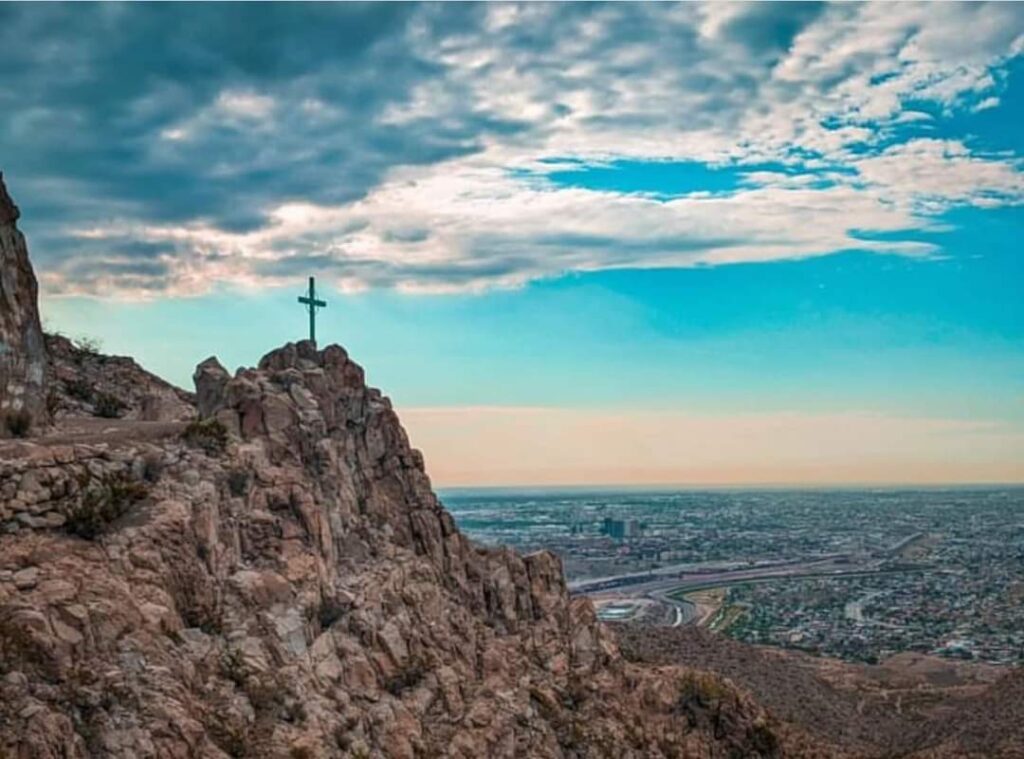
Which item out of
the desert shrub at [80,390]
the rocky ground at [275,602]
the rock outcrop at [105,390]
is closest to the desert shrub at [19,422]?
the rocky ground at [275,602]

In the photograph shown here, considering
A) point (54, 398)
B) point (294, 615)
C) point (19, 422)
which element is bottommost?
point (294, 615)

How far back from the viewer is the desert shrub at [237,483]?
22.2 m

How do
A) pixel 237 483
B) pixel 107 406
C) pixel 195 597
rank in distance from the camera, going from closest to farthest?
pixel 195 597 → pixel 237 483 → pixel 107 406

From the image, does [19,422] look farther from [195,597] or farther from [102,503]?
[195,597]

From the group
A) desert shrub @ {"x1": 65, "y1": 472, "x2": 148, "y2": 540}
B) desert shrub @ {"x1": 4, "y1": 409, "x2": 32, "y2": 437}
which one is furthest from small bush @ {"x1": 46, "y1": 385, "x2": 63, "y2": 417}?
desert shrub @ {"x1": 65, "y1": 472, "x2": 148, "y2": 540}

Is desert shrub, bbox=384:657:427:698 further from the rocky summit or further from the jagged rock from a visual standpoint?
the jagged rock

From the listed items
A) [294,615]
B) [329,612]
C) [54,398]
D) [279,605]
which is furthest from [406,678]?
[54,398]

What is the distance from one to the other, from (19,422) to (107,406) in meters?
11.7

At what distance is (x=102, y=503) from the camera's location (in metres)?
19.0

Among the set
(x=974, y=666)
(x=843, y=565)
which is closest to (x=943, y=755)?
(x=974, y=666)

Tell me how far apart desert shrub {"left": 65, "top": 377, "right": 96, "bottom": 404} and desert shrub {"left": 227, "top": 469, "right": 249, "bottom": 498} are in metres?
13.2

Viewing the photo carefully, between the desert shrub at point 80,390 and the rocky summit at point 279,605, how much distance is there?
0.69 metres

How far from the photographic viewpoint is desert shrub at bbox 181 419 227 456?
899 inches

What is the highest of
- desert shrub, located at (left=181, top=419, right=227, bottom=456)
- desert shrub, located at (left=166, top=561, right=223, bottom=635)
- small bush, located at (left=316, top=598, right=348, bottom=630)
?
desert shrub, located at (left=181, top=419, right=227, bottom=456)
